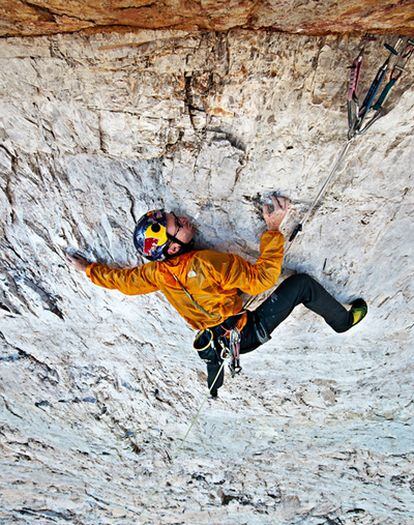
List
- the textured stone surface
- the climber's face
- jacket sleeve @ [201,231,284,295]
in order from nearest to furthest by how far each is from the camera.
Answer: the textured stone surface < jacket sleeve @ [201,231,284,295] < the climber's face

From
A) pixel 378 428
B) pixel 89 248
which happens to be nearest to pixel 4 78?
pixel 89 248

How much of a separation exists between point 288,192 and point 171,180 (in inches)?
31.6

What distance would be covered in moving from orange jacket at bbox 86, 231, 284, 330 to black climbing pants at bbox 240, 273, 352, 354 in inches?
8.9

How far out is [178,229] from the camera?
3.20m

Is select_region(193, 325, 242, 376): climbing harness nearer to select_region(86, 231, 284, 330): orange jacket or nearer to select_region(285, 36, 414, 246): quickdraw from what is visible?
select_region(86, 231, 284, 330): orange jacket

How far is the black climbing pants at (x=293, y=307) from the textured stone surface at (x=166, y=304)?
18 cm

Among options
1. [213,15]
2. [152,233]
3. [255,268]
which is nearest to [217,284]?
[255,268]

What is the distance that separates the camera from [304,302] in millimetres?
3574

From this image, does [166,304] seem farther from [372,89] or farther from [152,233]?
[372,89]

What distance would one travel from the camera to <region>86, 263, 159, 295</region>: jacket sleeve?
3.43 metres

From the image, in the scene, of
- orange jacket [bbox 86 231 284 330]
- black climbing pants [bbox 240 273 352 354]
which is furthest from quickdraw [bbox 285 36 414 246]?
black climbing pants [bbox 240 273 352 354]

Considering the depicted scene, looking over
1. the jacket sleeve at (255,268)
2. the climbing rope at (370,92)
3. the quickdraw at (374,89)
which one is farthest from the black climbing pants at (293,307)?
the quickdraw at (374,89)

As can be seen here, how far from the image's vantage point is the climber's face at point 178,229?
3.16 meters

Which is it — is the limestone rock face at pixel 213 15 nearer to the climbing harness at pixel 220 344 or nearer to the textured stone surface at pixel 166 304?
the textured stone surface at pixel 166 304
